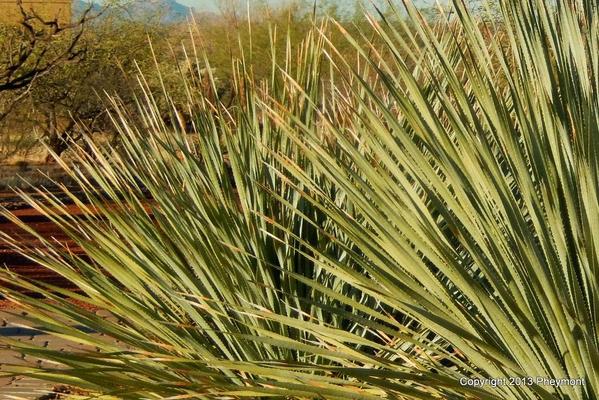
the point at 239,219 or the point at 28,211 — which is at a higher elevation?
the point at 239,219

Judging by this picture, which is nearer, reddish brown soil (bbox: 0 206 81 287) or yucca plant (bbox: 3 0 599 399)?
yucca plant (bbox: 3 0 599 399)

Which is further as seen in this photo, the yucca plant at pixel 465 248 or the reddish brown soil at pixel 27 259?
the reddish brown soil at pixel 27 259

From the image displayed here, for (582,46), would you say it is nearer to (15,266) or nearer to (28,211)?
(15,266)

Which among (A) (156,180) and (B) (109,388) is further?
(A) (156,180)

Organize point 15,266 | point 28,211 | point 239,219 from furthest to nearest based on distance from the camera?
point 28,211, point 15,266, point 239,219

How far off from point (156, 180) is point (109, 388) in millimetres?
1268

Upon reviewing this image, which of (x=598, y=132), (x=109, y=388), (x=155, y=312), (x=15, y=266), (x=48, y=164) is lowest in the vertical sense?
(x=48, y=164)

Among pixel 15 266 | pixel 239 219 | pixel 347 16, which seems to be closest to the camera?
pixel 239 219

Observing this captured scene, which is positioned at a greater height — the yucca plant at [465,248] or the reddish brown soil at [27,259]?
the yucca plant at [465,248]

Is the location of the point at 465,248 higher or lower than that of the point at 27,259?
higher

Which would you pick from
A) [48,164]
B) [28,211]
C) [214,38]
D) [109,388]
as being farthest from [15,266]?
[214,38]

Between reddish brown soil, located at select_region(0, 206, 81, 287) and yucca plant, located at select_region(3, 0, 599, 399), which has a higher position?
yucca plant, located at select_region(3, 0, 599, 399)

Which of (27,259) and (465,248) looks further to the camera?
(27,259)

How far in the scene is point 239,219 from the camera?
330cm
